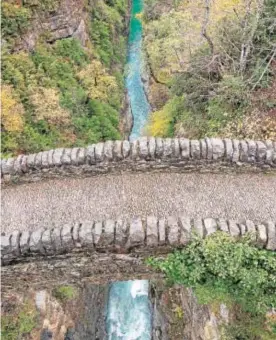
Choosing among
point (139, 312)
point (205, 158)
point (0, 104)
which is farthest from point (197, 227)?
point (0, 104)

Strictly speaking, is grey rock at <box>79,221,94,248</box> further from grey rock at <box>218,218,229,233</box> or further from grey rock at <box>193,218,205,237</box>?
grey rock at <box>218,218,229,233</box>

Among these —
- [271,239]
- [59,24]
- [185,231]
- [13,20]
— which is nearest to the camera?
[271,239]

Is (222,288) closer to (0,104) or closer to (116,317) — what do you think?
(116,317)

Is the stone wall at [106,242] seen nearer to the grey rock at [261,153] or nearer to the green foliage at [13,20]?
the grey rock at [261,153]

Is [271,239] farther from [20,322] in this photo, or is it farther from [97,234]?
[20,322]

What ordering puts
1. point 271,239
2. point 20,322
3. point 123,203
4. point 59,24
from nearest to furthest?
point 271,239, point 123,203, point 20,322, point 59,24

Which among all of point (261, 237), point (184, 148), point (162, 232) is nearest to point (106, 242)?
point (162, 232)

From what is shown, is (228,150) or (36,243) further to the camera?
(228,150)
